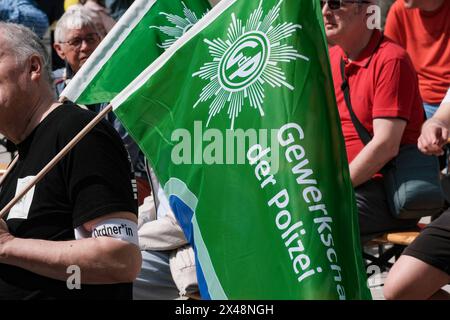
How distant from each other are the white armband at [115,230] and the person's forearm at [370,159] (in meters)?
2.04

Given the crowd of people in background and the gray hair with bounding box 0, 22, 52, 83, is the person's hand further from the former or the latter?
the gray hair with bounding box 0, 22, 52, 83

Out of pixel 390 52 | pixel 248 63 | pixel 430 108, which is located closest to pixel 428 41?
pixel 430 108

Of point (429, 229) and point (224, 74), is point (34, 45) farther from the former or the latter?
point (429, 229)

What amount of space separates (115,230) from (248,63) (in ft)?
2.18

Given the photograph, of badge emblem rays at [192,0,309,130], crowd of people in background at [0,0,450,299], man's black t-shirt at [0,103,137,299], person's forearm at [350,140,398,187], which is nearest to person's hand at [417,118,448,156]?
crowd of people in background at [0,0,450,299]

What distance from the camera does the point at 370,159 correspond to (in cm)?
525

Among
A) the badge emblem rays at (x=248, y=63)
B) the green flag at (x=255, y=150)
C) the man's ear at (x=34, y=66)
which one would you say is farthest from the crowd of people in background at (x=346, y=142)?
the badge emblem rays at (x=248, y=63)

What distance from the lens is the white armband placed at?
3.38 metres

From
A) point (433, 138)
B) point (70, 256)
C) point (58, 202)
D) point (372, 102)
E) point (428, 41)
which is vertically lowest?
point (70, 256)

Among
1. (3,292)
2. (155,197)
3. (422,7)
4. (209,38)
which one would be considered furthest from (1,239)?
(422,7)

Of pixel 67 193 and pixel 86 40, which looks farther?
pixel 86 40

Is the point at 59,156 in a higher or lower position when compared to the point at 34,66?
lower

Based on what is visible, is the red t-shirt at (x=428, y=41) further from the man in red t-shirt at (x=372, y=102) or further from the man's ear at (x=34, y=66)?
the man's ear at (x=34, y=66)

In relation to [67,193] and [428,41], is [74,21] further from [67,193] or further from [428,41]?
[67,193]
